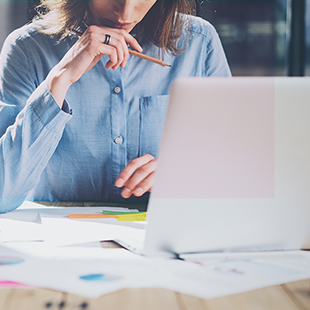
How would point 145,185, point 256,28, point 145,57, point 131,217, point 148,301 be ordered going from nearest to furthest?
point 148,301 → point 131,217 → point 145,185 → point 145,57 → point 256,28

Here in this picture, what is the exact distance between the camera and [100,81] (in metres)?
1.70

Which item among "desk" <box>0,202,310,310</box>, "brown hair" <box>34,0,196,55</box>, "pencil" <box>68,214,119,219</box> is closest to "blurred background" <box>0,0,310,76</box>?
"brown hair" <box>34,0,196,55</box>

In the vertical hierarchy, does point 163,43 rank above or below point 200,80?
above

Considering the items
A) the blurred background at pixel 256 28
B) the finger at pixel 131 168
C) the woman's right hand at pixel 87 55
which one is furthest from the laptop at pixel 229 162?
the blurred background at pixel 256 28

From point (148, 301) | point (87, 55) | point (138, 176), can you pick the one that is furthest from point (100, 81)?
point (148, 301)

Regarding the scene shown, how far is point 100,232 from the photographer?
0.79 m

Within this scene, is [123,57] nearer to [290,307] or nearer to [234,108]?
[234,108]

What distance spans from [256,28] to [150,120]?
850mm

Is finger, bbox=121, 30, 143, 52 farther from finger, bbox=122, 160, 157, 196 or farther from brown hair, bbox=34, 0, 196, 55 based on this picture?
finger, bbox=122, 160, 157, 196

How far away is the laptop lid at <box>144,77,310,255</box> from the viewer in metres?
0.53

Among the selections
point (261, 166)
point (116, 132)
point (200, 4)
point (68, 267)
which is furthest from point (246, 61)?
point (68, 267)

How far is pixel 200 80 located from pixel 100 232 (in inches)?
17.4

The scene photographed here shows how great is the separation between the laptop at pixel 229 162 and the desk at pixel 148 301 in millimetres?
125

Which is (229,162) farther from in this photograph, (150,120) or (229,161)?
(150,120)
